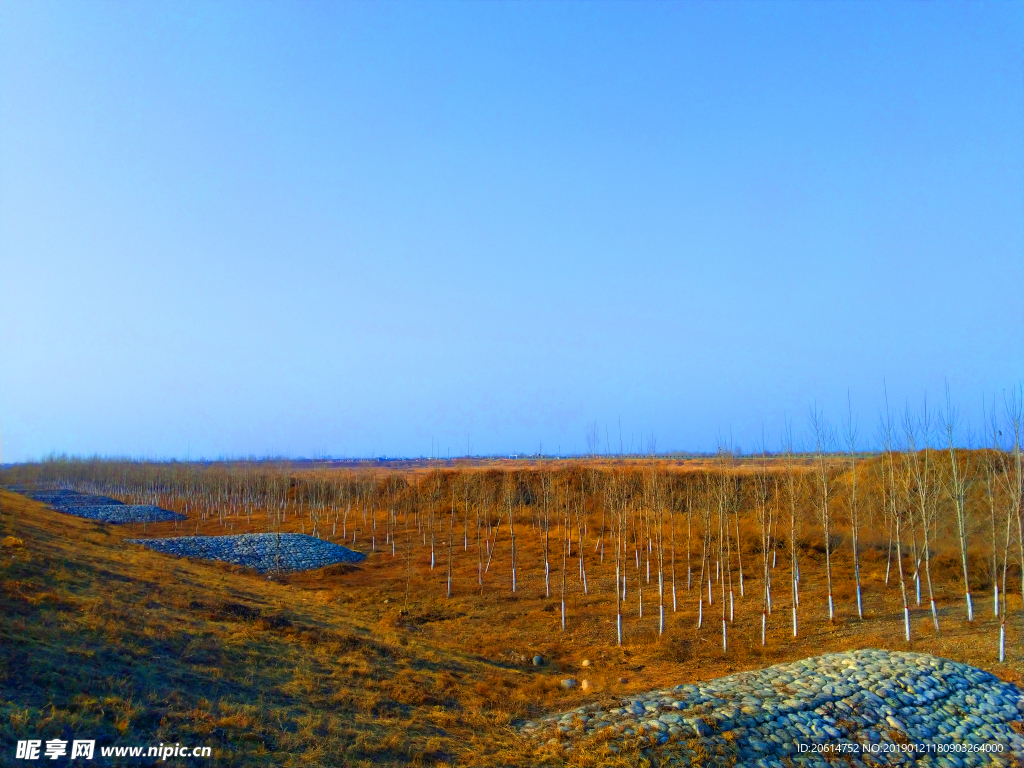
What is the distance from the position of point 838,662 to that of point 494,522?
129 ft

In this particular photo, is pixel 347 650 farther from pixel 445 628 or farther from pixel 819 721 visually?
pixel 819 721

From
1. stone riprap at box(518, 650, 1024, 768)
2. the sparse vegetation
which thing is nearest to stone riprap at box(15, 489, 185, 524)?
the sparse vegetation

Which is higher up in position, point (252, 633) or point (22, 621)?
point (22, 621)

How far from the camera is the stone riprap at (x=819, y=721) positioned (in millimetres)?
9688

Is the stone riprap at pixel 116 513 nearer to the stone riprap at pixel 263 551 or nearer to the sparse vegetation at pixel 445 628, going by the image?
the stone riprap at pixel 263 551

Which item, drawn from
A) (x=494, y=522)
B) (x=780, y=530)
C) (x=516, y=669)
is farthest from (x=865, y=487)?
(x=494, y=522)

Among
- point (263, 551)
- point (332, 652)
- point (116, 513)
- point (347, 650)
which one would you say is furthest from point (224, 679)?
point (116, 513)

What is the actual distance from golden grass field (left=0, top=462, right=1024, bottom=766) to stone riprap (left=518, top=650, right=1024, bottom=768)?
2.85 ft

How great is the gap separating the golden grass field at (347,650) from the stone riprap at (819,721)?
868 mm

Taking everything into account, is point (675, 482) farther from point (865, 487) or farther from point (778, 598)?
point (778, 598)

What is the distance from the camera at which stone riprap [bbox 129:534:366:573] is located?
33375mm

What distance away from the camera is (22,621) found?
11.4 m

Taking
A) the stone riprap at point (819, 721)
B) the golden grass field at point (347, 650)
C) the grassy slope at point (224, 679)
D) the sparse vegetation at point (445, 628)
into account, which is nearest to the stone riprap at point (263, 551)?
the sparse vegetation at point (445, 628)

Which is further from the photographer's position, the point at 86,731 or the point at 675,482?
the point at 675,482
